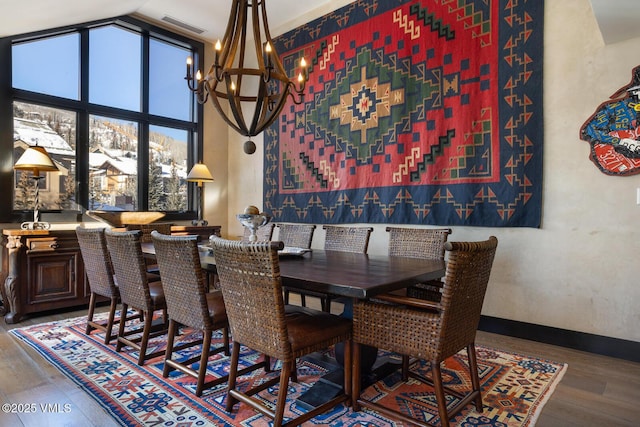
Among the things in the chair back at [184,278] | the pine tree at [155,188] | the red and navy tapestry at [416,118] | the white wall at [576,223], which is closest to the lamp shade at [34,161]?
the pine tree at [155,188]

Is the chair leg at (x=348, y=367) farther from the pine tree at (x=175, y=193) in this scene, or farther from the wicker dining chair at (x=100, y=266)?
the pine tree at (x=175, y=193)

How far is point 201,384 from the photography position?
204cm

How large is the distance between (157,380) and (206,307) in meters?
0.60

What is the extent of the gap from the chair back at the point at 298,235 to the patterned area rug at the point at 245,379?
1.03 metres

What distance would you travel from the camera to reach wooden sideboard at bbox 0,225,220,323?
3.42m

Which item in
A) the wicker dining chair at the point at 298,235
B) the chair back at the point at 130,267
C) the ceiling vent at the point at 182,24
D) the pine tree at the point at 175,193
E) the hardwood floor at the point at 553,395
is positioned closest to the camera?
the hardwood floor at the point at 553,395

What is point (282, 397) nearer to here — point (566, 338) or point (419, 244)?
point (419, 244)

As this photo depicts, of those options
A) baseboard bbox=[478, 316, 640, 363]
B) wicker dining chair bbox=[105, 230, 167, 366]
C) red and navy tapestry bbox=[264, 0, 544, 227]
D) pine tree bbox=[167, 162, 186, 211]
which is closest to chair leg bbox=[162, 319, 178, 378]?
wicker dining chair bbox=[105, 230, 167, 366]

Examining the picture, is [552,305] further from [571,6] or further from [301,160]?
[301,160]

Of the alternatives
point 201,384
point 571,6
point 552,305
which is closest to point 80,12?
point 201,384

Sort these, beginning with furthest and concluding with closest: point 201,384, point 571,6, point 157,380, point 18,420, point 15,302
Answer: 1. point 15,302
2. point 571,6
3. point 157,380
4. point 201,384
5. point 18,420

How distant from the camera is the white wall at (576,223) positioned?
263 centimetres

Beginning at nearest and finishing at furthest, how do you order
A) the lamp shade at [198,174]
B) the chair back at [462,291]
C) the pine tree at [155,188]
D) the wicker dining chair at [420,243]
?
the chair back at [462,291], the wicker dining chair at [420,243], the lamp shade at [198,174], the pine tree at [155,188]

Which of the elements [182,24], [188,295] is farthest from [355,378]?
[182,24]
